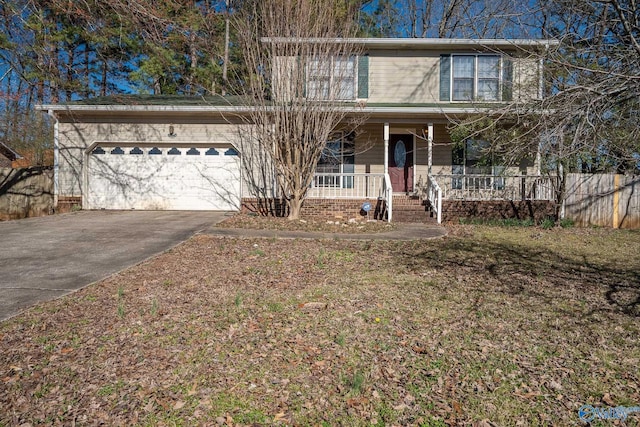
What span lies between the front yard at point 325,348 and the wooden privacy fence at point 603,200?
23.1 ft

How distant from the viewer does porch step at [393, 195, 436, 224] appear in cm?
1194

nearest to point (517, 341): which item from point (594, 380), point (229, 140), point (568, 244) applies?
point (594, 380)

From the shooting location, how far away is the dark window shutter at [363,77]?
14125 mm

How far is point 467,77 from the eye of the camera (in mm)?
14281

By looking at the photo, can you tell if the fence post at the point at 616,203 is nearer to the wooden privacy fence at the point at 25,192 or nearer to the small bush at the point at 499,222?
the small bush at the point at 499,222

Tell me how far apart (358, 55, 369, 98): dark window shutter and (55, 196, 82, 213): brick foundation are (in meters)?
9.63

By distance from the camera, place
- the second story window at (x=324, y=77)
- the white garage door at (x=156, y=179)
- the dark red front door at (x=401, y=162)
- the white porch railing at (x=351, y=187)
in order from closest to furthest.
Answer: the second story window at (x=324, y=77)
the white porch railing at (x=351, y=187)
the white garage door at (x=156, y=179)
the dark red front door at (x=401, y=162)

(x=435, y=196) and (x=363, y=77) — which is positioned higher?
(x=363, y=77)

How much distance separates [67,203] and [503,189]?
1356 centimetres

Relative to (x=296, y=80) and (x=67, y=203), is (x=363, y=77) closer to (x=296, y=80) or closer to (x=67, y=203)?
(x=296, y=80)

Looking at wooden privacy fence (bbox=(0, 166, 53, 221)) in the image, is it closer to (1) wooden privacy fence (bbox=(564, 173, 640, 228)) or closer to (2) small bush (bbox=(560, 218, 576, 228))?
(2) small bush (bbox=(560, 218, 576, 228))

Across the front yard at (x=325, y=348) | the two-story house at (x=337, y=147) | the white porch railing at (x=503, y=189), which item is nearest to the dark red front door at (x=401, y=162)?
the two-story house at (x=337, y=147)

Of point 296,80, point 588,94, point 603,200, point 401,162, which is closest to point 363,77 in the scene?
point 401,162

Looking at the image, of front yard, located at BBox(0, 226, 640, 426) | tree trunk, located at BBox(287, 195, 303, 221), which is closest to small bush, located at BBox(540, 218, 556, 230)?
front yard, located at BBox(0, 226, 640, 426)
